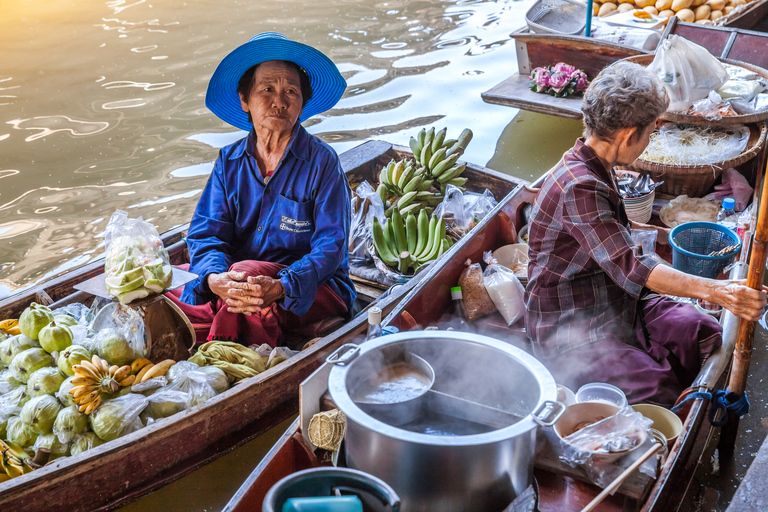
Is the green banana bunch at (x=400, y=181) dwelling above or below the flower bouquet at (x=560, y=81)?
below

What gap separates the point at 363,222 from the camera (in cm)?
403

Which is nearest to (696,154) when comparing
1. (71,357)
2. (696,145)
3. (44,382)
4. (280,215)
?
(696,145)

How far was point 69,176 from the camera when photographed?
5922 mm

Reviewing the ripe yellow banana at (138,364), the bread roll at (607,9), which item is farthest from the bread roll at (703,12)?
the ripe yellow banana at (138,364)

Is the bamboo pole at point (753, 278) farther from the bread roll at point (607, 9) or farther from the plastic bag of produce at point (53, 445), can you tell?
the bread roll at point (607, 9)

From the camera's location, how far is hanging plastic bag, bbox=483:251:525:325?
2977 millimetres

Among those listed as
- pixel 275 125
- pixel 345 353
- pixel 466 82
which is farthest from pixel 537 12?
pixel 345 353

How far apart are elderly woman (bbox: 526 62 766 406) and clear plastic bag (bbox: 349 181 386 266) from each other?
5.02 feet

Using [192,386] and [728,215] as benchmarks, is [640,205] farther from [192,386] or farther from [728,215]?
[192,386]

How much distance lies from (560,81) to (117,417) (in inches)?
172

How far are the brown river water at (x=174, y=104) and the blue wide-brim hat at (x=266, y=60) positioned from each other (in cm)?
163

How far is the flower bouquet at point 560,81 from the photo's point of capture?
531cm

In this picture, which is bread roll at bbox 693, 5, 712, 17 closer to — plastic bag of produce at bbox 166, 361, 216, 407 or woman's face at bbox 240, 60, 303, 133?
woman's face at bbox 240, 60, 303, 133

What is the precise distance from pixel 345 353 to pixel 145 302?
50.8 inches
